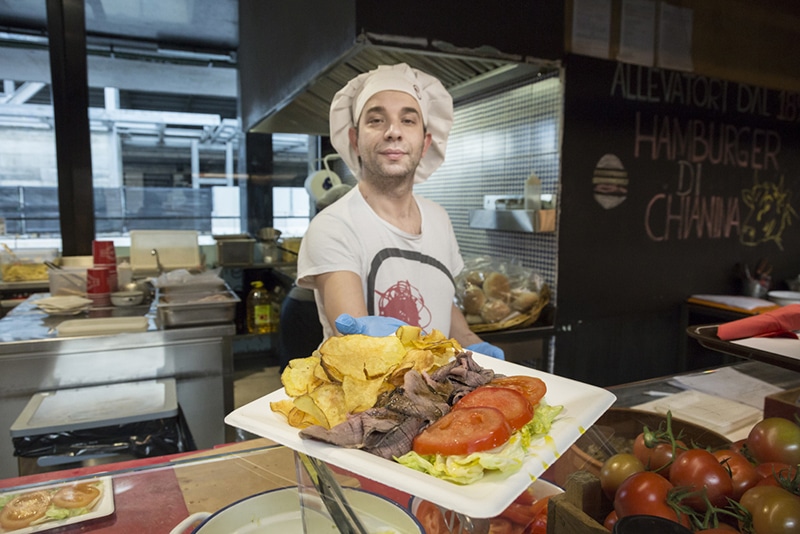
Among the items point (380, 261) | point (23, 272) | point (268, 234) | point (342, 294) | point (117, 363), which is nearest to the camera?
point (342, 294)

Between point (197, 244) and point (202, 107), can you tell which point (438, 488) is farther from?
point (202, 107)

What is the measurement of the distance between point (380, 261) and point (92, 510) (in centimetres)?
100

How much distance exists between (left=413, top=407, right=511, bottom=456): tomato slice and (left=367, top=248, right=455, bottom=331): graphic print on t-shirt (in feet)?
3.23

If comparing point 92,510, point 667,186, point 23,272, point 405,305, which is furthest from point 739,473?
point 23,272

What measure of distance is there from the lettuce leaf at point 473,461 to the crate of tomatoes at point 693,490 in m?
0.09

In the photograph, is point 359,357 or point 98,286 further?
point 98,286

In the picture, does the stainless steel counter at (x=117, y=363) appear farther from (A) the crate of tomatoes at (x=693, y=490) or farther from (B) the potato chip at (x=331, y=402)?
(A) the crate of tomatoes at (x=693, y=490)

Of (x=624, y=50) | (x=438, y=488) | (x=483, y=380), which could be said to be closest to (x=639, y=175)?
(x=624, y=50)

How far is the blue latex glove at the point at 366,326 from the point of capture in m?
0.96

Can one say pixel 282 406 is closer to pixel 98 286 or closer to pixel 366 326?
pixel 366 326

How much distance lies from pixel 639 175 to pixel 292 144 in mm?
2440

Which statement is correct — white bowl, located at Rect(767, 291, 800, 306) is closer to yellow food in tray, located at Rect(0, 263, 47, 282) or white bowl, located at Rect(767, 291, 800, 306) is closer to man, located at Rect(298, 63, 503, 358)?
man, located at Rect(298, 63, 503, 358)

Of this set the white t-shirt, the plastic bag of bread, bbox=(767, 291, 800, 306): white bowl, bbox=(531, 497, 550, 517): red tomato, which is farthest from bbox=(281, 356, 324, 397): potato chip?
bbox=(767, 291, 800, 306): white bowl

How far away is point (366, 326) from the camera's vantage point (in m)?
1.05
